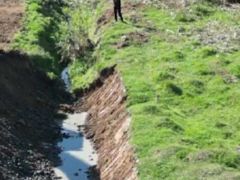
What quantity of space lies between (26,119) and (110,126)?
4.61m

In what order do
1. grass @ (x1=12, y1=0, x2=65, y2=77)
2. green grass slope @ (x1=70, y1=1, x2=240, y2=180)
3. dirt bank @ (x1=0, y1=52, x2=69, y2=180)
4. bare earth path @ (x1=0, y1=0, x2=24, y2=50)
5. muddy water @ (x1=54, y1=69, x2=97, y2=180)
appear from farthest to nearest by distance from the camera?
1. bare earth path @ (x1=0, y1=0, x2=24, y2=50)
2. grass @ (x1=12, y1=0, x2=65, y2=77)
3. muddy water @ (x1=54, y1=69, x2=97, y2=180)
4. dirt bank @ (x1=0, y1=52, x2=69, y2=180)
5. green grass slope @ (x1=70, y1=1, x2=240, y2=180)

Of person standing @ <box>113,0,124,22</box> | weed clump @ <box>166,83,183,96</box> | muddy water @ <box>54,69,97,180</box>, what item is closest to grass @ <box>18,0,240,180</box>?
weed clump @ <box>166,83,183,96</box>

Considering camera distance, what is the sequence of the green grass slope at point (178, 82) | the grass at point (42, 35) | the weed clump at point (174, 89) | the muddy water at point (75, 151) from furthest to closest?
the grass at point (42, 35) < the weed clump at point (174, 89) < the muddy water at point (75, 151) < the green grass slope at point (178, 82)

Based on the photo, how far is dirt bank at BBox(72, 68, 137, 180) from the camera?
2645cm

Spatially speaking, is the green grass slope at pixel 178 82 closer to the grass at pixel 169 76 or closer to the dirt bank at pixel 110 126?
the grass at pixel 169 76

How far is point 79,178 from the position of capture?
28.6m

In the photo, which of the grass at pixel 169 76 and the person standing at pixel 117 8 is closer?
the grass at pixel 169 76

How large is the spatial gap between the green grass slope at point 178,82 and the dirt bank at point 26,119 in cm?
289

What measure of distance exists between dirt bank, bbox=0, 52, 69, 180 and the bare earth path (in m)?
3.76

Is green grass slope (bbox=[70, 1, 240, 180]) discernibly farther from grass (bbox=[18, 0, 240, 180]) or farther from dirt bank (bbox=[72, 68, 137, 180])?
dirt bank (bbox=[72, 68, 137, 180])

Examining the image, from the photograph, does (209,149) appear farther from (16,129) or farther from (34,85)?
(34,85)

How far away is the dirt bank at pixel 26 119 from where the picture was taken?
28.2 metres

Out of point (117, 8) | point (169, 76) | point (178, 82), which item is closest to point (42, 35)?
point (117, 8)

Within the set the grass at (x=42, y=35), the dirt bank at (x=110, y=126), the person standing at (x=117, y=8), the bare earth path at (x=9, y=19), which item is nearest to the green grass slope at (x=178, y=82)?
the dirt bank at (x=110, y=126)
